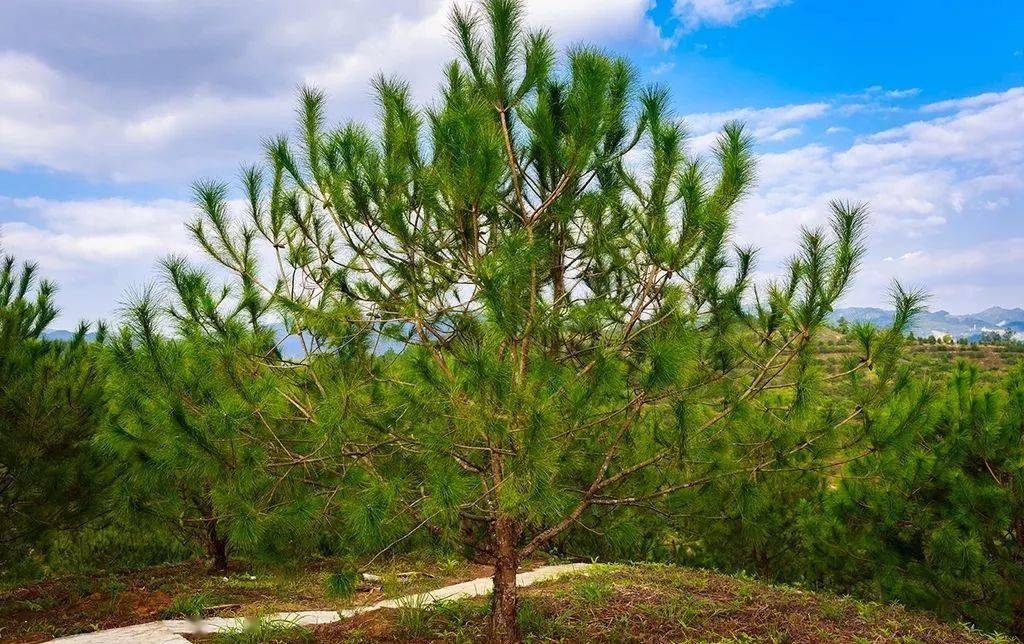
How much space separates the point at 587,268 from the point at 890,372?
2250mm

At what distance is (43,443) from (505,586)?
432 cm

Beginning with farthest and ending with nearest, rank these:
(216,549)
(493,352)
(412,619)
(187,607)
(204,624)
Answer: (216,549), (187,607), (204,624), (412,619), (493,352)

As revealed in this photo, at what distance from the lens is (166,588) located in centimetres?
789

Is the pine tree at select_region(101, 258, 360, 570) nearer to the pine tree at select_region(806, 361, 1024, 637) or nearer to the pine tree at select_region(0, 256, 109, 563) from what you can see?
the pine tree at select_region(0, 256, 109, 563)

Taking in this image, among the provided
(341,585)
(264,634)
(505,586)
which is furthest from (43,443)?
(505,586)

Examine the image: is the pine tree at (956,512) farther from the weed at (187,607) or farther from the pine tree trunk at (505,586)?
the weed at (187,607)

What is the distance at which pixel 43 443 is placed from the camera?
6.46 m

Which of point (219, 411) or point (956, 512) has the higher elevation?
point (219, 411)

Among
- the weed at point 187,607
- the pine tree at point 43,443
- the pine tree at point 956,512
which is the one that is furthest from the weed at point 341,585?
the pine tree at point 956,512

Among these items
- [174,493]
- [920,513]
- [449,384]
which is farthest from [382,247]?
[920,513]

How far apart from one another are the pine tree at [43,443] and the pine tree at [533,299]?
2.36 m

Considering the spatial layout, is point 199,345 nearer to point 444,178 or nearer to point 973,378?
point 444,178

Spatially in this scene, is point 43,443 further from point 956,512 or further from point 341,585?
point 956,512

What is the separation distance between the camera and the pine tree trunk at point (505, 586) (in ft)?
16.9
